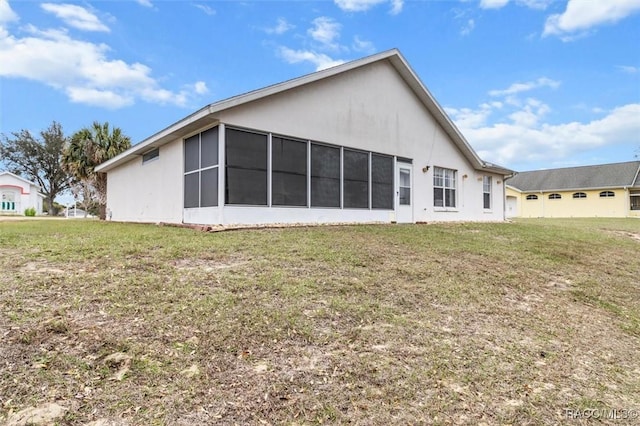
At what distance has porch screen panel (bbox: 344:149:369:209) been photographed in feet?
39.7

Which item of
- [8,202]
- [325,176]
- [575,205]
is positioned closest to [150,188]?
[325,176]

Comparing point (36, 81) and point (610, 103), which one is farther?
point (610, 103)

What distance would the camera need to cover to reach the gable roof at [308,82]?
917 centimetres

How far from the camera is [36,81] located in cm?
2123

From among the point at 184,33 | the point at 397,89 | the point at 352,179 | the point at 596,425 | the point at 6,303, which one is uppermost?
the point at 184,33

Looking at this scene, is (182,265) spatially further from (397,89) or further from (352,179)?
(397,89)

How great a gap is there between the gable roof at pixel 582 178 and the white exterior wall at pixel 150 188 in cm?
3511

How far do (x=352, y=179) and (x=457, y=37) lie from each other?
757 cm

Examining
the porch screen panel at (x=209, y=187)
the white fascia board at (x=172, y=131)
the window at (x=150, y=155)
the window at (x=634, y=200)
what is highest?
the white fascia board at (x=172, y=131)

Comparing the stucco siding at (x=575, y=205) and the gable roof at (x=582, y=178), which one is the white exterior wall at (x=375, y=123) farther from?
the gable roof at (x=582, y=178)

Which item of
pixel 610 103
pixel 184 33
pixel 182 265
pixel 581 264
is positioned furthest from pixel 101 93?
pixel 610 103

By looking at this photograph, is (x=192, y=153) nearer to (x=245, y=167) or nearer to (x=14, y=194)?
(x=245, y=167)

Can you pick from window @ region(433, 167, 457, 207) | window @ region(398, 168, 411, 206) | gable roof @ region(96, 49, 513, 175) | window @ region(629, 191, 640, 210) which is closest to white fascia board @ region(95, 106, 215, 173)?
gable roof @ region(96, 49, 513, 175)

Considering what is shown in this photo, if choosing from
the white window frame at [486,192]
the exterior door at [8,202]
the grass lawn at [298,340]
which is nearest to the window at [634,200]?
the white window frame at [486,192]
